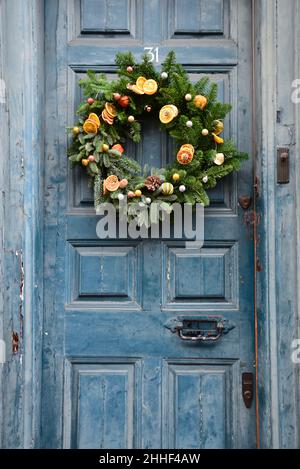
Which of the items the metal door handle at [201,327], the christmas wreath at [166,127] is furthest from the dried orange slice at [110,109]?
the metal door handle at [201,327]

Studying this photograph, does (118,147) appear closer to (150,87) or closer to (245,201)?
(150,87)

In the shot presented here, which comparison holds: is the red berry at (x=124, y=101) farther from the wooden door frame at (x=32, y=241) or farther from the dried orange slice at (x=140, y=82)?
the wooden door frame at (x=32, y=241)

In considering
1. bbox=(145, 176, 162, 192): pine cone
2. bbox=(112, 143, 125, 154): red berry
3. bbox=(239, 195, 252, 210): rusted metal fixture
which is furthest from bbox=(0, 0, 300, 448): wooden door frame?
bbox=(145, 176, 162, 192): pine cone

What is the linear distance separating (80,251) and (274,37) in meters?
1.36

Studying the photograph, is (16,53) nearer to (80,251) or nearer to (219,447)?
(80,251)

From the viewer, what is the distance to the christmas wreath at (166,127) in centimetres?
261

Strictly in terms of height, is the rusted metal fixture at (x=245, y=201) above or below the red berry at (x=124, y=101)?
below

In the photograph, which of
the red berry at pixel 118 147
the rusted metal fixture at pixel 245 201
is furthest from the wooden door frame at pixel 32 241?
the red berry at pixel 118 147

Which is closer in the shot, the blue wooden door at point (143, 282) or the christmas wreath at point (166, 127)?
the christmas wreath at point (166, 127)

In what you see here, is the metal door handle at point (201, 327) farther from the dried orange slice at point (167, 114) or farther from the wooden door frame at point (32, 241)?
the dried orange slice at point (167, 114)

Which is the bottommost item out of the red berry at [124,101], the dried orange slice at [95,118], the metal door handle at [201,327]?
the metal door handle at [201,327]

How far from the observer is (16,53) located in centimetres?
260

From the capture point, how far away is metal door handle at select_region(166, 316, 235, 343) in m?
2.72
